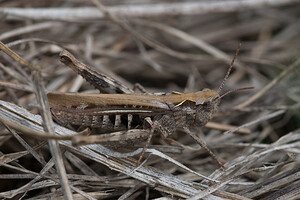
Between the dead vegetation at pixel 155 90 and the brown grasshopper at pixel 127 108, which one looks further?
the brown grasshopper at pixel 127 108

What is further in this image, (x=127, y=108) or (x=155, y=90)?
(x=155, y=90)

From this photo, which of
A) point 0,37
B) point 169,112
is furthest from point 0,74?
point 169,112

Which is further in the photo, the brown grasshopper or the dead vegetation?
the brown grasshopper

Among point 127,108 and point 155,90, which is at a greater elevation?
point 155,90

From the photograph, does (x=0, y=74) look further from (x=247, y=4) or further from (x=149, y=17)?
(x=247, y=4)

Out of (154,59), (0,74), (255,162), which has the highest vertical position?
(154,59)
